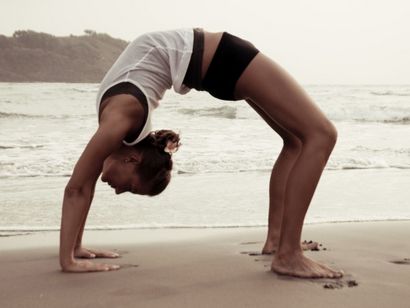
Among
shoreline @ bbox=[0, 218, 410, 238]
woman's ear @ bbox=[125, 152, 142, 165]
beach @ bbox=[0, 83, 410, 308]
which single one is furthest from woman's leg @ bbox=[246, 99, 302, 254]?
shoreline @ bbox=[0, 218, 410, 238]

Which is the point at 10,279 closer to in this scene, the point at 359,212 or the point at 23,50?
the point at 359,212

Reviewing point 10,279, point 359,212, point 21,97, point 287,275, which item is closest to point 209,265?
point 287,275

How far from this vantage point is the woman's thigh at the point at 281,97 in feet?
8.25

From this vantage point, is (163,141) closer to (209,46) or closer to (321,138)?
(209,46)

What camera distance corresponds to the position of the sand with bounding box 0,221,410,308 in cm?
213

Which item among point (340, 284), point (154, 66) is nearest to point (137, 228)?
point (154, 66)

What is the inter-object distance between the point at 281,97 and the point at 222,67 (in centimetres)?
29

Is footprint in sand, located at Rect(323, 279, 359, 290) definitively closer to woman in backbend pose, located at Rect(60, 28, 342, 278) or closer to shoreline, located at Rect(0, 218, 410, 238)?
woman in backbend pose, located at Rect(60, 28, 342, 278)

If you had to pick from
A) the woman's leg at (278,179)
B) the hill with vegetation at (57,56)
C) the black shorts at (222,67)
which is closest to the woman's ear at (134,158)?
the black shorts at (222,67)

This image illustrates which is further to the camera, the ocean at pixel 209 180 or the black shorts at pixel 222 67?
the ocean at pixel 209 180

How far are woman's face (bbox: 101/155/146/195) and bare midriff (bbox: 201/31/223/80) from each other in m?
0.54

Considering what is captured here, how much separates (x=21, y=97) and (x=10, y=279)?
20.9 m

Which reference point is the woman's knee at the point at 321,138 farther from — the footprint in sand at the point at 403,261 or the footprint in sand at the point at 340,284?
the footprint in sand at the point at 403,261

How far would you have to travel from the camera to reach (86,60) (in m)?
46.2
